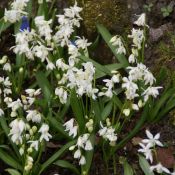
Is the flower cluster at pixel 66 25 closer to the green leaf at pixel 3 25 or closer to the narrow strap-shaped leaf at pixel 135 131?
the green leaf at pixel 3 25

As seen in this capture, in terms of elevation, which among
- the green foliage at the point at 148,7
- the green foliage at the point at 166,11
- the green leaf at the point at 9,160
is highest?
the green foliage at the point at 148,7

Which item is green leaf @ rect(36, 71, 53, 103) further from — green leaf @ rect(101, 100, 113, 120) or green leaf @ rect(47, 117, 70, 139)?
green leaf @ rect(101, 100, 113, 120)

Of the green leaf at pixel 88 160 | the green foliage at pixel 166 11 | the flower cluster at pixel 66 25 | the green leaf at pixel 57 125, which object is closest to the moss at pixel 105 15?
the green foliage at pixel 166 11

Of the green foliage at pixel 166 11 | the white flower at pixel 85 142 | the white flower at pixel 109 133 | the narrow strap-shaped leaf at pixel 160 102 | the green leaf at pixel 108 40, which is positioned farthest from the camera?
the green foliage at pixel 166 11

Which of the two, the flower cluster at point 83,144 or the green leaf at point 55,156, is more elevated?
the flower cluster at point 83,144

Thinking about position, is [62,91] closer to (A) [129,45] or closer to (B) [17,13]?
(B) [17,13]

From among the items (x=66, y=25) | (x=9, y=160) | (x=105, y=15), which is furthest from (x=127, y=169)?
(x=105, y=15)

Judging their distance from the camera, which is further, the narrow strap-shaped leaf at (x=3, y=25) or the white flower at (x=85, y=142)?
the narrow strap-shaped leaf at (x=3, y=25)

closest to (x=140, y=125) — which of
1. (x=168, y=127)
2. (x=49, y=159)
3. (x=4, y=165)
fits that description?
(x=168, y=127)
